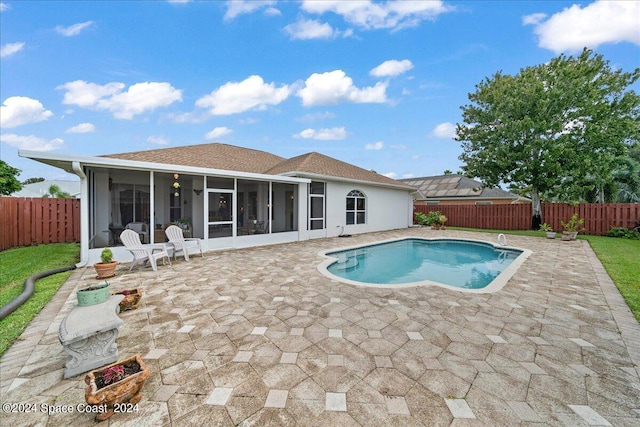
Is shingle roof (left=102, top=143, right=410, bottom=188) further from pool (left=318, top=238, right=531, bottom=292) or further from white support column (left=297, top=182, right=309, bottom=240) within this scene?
pool (left=318, top=238, right=531, bottom=292)

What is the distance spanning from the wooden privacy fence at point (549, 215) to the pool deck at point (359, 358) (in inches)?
505

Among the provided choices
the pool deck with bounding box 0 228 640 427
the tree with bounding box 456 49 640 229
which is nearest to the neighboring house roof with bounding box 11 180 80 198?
the pool deck with bounding box 0 228 640 427

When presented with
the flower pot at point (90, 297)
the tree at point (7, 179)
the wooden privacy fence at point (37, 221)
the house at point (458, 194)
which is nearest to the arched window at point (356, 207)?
the house at point (458, 194)

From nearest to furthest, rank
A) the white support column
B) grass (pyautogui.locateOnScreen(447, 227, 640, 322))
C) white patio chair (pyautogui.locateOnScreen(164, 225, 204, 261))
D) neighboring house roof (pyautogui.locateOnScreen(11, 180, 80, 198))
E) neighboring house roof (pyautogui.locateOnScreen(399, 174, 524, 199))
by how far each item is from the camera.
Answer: grass (pyautogui.locateOnScreen(447, 227, 640, 322))
white patio chair (pyautogui.locateOnScreen(164, 225, 204, 261))
the white support column
neighboring house roof (pyautogui.locateOnScreen(399, 174, 524, 199))
neighboring house roof (pyautogui.locateOnScreen(11, 180, 80, 198))

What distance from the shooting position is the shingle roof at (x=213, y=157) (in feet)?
32.8

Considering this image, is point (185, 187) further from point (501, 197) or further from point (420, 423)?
point (501, 197)

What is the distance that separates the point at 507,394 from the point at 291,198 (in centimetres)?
1041

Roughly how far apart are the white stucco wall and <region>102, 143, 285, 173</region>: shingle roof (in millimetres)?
4288

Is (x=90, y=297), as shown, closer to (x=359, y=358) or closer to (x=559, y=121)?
(x=359, y=358)

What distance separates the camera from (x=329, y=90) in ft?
58.0

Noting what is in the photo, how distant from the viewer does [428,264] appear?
857 centimetres

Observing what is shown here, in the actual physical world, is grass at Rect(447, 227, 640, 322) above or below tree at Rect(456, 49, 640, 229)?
below

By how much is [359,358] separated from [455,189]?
27.1m

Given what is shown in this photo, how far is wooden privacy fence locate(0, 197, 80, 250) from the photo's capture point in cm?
898
